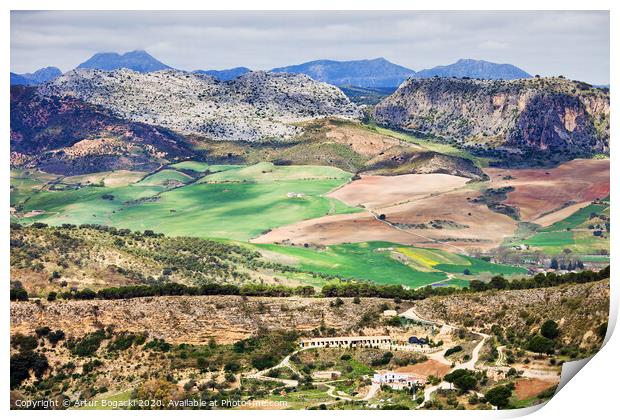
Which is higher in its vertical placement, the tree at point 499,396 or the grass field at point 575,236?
the grass field at point 575,236

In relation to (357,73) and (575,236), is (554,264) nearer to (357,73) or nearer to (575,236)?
(575,236)

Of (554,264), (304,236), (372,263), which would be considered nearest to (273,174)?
(304,236)

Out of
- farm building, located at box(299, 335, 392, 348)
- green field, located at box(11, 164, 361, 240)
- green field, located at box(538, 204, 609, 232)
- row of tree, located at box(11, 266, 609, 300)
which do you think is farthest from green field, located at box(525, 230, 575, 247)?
farm building, located at box(299, 335, 392, 348)

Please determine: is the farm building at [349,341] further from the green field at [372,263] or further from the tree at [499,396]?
the green field at [372,263]

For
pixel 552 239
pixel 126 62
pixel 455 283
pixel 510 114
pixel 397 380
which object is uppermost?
pixel 126 62

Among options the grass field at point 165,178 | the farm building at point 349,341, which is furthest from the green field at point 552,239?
the grass field at point 165,178
